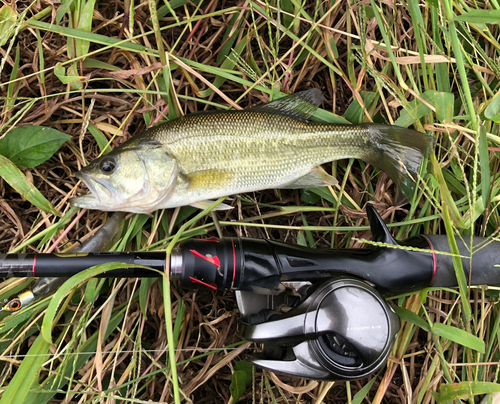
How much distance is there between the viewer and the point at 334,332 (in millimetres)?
1461

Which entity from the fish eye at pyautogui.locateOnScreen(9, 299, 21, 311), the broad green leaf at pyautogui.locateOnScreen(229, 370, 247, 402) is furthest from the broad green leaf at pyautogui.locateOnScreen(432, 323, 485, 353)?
the fish eye at pyautogui.locateOnScreen(9, 299, 21, 311)

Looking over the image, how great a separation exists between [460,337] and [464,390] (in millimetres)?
273

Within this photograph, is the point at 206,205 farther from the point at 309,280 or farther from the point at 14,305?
the point at 14,305

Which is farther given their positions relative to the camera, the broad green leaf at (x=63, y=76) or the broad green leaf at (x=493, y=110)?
the broad green leaf at (x=63, y=76)

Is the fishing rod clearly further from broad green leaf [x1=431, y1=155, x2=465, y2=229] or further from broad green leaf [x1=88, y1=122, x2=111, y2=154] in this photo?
broad green leaf [x1=88, y1=122, x2=111, y2=154]

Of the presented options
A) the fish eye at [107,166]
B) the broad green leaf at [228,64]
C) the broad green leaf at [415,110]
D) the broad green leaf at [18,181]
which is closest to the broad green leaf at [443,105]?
the broad green leaf at [415,110]

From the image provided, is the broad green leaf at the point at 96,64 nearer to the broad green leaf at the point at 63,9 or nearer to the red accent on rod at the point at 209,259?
Result: the broad green leaf at the point at 63,9

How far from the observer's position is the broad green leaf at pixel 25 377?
149 centimetres

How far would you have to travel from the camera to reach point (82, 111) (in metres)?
2.23

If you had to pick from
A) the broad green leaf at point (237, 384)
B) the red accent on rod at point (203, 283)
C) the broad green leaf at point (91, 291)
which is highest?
the red accent on rod at point (203, 283)

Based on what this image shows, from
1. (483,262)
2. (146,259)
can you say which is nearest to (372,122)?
(483,262)

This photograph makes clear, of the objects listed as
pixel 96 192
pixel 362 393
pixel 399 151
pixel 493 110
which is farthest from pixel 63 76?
pixel 362 393

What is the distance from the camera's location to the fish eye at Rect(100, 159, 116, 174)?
1946 mm

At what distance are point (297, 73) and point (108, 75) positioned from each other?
111 cm
